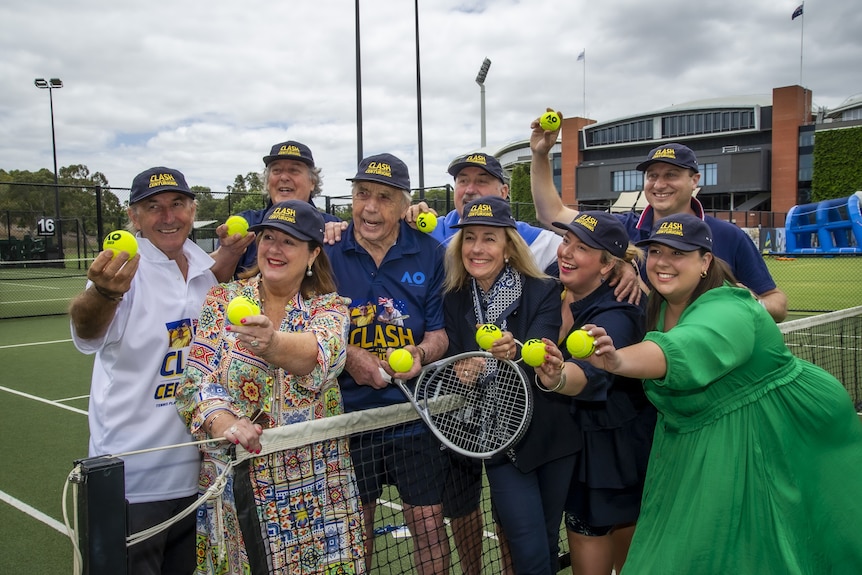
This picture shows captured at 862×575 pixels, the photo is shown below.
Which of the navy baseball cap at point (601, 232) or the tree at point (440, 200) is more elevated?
the tree at point (440, 200)

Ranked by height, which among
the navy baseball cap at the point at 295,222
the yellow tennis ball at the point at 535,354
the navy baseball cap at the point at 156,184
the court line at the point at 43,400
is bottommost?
the court line at the point at 43,400

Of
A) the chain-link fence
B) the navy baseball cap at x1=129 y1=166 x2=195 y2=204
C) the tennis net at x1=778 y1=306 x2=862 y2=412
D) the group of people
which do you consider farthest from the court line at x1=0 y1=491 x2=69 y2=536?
the chain-link fence

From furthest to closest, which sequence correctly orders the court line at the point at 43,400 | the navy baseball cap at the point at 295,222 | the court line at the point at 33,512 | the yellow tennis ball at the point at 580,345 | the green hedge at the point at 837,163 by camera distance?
the green hedge at the point at 837,163
the court line at the point at 43,400
the court line at the point at 33,512
the navy baseball cap at the point at 295,222
the yellow tennis ball at the point at 580,345

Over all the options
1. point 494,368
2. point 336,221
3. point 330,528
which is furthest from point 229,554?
point 336,221

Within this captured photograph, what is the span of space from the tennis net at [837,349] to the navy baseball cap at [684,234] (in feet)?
6.99

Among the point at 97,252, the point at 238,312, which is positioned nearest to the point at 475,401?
the point at 238,312

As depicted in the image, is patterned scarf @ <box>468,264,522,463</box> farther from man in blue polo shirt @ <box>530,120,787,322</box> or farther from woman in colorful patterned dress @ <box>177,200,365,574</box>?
man in blue polo shirt @ <box>530,120,787,322</box>

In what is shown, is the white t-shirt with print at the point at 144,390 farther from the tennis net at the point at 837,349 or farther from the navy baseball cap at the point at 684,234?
the tennis net at the point at 837,349

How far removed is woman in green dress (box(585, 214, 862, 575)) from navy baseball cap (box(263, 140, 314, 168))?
7.82 ft

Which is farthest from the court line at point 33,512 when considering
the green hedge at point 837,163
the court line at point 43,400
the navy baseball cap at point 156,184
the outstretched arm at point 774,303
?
the green hedge at point 837,163

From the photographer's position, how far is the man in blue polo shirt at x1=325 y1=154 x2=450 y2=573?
3.23 m

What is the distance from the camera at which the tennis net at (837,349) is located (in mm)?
5902

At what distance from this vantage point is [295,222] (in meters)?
2.79

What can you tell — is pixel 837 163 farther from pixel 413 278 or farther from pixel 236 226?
pixel 236 226
